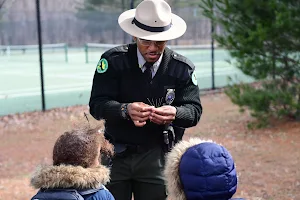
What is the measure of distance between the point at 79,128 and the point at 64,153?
17cm

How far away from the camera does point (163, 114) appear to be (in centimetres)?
300

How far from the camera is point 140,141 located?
125 inches

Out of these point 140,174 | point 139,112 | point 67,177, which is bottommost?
point 140,174

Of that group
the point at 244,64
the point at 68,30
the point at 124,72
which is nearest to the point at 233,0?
the point at 244,64

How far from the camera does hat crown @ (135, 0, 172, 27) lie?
123 inches

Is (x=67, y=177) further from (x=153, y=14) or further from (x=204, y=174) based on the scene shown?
(x=153, y=14)

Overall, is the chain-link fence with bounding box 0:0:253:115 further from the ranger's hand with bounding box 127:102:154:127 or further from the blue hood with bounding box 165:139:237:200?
the blue hood with bounding box 165:139:237:200

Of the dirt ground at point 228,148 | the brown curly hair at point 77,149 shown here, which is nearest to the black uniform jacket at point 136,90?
the brown curly hair at point 77,149

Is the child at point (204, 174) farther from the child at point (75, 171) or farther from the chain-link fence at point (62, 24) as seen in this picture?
the chain-link fence at point (62, 24)

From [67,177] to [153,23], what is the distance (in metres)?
1.02

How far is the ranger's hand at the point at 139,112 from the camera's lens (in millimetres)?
2949

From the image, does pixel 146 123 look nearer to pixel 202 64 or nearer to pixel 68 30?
pixel 68 30

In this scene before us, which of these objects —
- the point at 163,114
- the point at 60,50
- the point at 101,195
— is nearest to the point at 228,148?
the point at 163,114

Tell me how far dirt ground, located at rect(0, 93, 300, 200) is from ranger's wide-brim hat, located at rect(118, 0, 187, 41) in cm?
154
